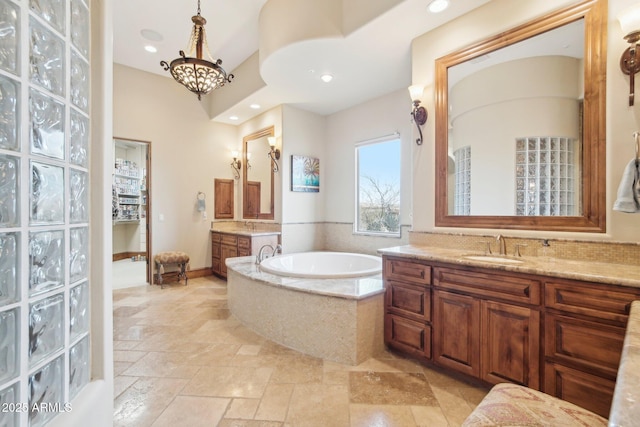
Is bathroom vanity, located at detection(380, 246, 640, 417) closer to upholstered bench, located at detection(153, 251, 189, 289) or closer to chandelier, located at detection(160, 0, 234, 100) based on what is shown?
chandelier, located at detection(160, 0, 234, 100)

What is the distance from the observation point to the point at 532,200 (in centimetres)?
211

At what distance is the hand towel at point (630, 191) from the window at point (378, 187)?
98.9 inches

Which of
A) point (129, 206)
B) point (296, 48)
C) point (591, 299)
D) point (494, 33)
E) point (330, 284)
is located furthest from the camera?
point (129, 206)

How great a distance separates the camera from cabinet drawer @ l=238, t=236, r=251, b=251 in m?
4.54

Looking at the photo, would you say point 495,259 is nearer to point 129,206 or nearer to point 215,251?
point 215,251

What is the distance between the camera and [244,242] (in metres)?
4.64

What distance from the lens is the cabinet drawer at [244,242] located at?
4.54 meters

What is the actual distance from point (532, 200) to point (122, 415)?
3.18 metres

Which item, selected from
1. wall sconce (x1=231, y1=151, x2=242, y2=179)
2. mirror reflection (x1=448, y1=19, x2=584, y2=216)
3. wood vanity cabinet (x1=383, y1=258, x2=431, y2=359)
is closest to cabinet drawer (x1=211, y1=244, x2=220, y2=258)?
wall sconce (x1=231, y1=151, x2=242, y2=179)

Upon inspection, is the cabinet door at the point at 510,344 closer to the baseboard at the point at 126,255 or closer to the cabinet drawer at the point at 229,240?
the cabinet drawer at the point at 229,240

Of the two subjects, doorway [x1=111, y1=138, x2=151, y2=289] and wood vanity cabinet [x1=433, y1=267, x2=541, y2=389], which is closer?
wood vanity cabinet [x1=433, y1=267, x2=541, y2=389]

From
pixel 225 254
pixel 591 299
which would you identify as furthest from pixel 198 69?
pixel 225 254

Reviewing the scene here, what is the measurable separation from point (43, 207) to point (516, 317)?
2.32 m

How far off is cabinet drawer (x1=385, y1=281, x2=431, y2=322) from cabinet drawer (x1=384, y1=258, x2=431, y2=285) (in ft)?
0.17
